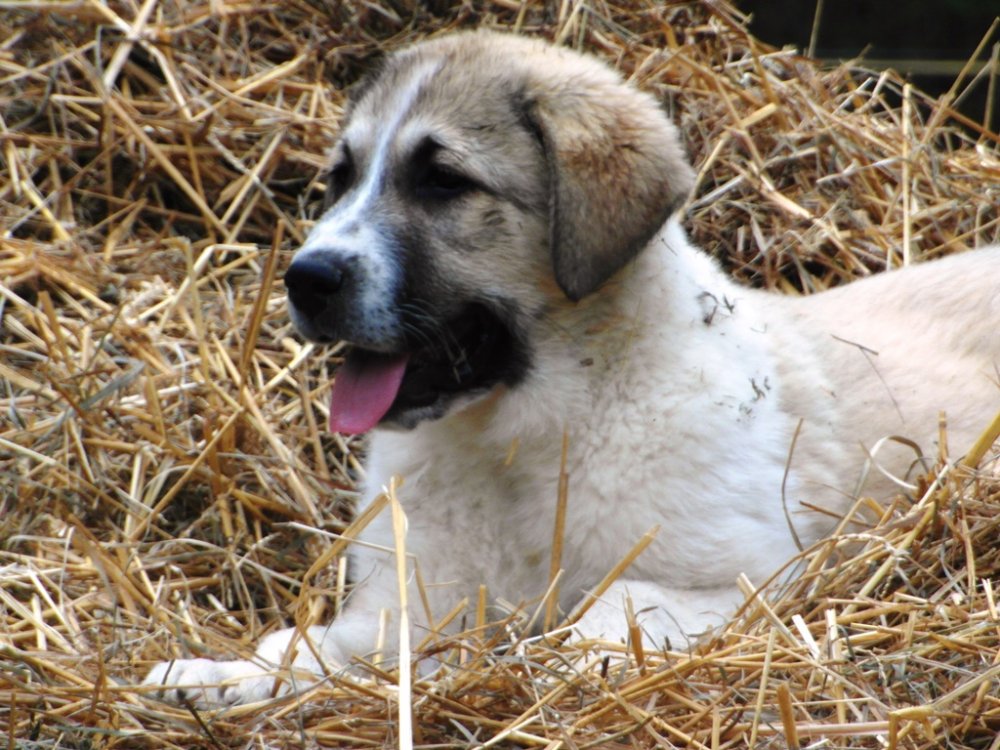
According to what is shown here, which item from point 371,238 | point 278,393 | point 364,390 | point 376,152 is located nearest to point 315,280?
point 371,238

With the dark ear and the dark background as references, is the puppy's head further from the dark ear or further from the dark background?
the dark background

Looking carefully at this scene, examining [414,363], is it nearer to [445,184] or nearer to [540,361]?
[540,361]

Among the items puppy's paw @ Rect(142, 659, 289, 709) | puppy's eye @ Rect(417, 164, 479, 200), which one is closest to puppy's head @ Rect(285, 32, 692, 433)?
puppy's eye @ Rect(417, 164, 479, 200)

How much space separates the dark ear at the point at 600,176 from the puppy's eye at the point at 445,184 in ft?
0.70

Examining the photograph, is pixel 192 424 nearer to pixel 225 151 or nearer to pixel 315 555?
pixel 315 555

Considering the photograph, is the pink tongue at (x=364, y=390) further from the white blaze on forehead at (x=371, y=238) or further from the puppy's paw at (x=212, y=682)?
the puppy's paw at (x=212, y=682)

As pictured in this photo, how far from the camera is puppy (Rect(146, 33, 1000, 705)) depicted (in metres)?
3.37

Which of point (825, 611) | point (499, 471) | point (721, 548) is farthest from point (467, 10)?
point (825, 611)

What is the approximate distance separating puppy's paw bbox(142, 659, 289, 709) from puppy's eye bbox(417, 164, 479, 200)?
4.02ft

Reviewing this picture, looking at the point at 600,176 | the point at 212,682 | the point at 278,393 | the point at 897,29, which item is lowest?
the point at 278,393

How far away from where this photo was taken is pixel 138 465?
4.15 meters

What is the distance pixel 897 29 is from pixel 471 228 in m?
7.40

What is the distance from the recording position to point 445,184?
11.4 ft

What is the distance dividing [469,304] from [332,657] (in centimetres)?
93
